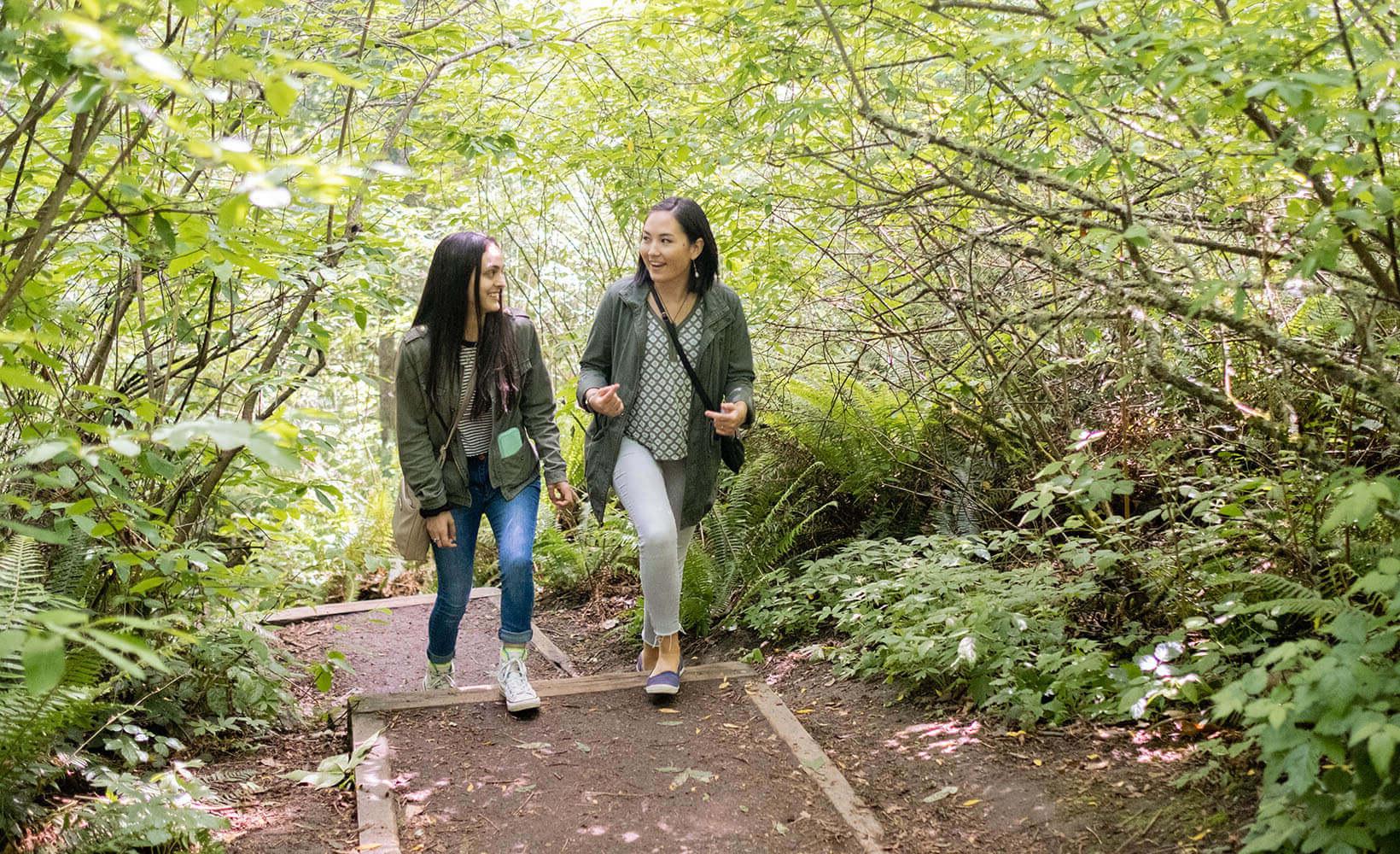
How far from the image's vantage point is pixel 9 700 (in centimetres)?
310

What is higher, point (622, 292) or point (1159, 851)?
point (622, 292)

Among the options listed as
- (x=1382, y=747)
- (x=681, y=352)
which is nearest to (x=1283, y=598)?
(x=1382, y=747)

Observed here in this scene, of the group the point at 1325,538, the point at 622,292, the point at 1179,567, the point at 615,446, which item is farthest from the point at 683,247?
the point at 1325,538

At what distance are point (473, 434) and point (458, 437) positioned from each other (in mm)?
66

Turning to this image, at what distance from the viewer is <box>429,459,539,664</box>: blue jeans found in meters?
4.45

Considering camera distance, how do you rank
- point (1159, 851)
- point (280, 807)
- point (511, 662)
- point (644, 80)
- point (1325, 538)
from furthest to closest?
point (644, 80)
point (511, 662)
point (280, 807)
point (1325, 538)
point (1159, 851)

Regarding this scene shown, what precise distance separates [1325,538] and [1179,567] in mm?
469

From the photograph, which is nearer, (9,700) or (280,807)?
(9,700)

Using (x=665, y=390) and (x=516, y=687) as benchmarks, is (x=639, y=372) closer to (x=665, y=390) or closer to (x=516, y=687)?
(x=665, y=390)

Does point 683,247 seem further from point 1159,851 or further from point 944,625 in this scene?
point 1159,851

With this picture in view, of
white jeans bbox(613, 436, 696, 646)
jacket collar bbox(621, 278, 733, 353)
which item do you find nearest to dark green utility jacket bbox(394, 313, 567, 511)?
white jeans bbox(613, 436, 696, 646)

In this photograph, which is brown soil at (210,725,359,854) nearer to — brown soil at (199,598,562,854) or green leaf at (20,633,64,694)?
brown soil at (199,598,562,854)

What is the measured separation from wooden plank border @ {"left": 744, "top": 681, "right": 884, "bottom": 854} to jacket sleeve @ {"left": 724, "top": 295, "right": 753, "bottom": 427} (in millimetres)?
1212

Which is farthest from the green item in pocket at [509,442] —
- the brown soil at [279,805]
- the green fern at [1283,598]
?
the green fern at [1283,598]
